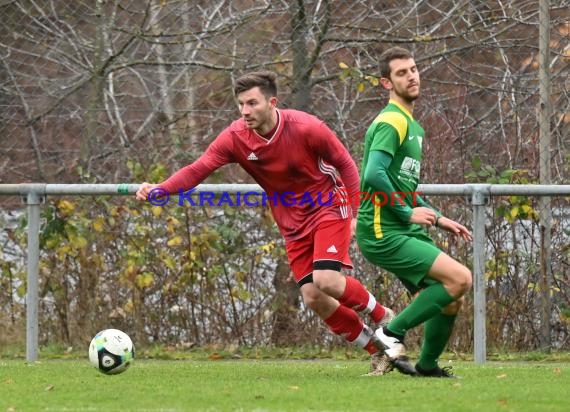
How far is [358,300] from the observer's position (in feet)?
26.1

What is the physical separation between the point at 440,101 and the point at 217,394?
4.55 metres

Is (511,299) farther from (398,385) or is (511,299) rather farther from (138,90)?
(138,90)

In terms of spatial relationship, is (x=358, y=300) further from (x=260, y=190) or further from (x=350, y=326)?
(x=260, y=190)

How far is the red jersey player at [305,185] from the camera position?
25.6 ft

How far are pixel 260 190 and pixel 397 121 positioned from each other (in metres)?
2.08

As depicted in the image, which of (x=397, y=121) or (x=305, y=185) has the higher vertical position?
(x=397, y=121)

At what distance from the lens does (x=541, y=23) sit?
10.1m

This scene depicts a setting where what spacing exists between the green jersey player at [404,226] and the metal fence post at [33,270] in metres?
2.95

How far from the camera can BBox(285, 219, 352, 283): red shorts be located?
7.80m

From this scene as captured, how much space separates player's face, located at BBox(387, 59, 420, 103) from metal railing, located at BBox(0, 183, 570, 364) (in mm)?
1604

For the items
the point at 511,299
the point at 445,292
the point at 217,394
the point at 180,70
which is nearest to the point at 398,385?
the point at 445,292

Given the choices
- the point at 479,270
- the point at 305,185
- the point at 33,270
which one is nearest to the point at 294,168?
the point at 305,185

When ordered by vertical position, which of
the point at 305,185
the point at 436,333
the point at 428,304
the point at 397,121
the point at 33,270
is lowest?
the point at 436,333

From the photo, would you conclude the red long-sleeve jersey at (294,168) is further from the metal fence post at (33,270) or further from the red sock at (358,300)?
the metal fence post at (33,270)
